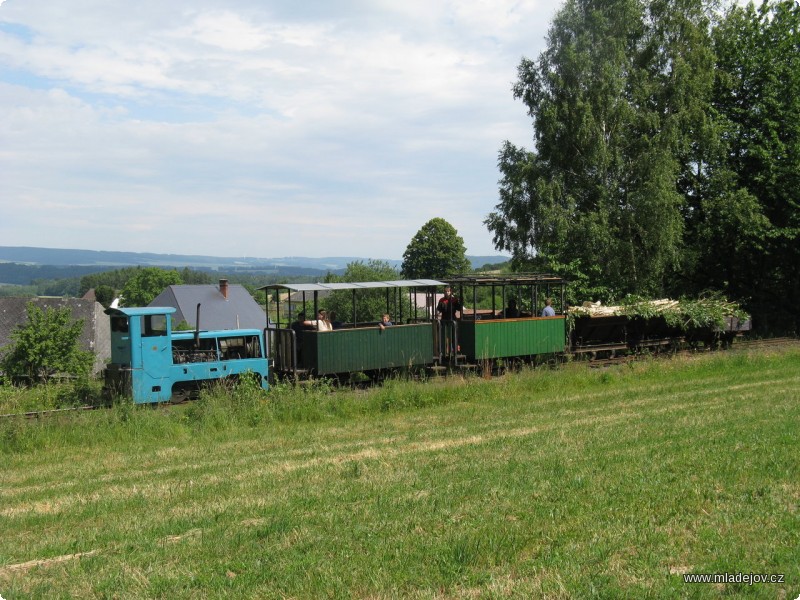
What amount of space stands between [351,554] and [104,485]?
13.8 ft

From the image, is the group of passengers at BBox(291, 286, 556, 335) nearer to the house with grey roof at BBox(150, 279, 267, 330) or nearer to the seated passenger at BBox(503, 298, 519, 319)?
the seated passenger at BBox(503, 298, 519, 319)

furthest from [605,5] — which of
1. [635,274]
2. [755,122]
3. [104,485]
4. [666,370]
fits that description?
[104,485]

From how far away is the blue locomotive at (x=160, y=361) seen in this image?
17031 millimetres

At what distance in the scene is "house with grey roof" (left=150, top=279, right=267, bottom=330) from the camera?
47812 mm

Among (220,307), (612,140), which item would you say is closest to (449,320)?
(612,140)

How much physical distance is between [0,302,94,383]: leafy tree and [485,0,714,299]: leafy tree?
62.2 ft

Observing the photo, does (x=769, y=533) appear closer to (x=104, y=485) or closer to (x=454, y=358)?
(x=104, y=485)

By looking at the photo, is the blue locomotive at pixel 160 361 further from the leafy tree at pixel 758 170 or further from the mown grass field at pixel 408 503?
the leafy tree at pixel 758 170

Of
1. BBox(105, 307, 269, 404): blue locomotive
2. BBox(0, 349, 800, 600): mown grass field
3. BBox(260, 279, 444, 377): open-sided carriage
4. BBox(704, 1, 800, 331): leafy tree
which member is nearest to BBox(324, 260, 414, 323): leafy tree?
BBox(260, 279, 444, 377): open-sided carriage

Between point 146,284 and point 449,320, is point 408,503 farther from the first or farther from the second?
point 146,284

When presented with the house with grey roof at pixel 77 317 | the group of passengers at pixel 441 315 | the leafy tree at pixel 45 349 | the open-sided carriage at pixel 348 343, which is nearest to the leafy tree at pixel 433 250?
the house with grey roof at pixel 77 317

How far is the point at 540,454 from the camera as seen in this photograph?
331 inches

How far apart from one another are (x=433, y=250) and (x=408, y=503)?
89.2 m

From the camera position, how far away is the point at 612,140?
31.3m
